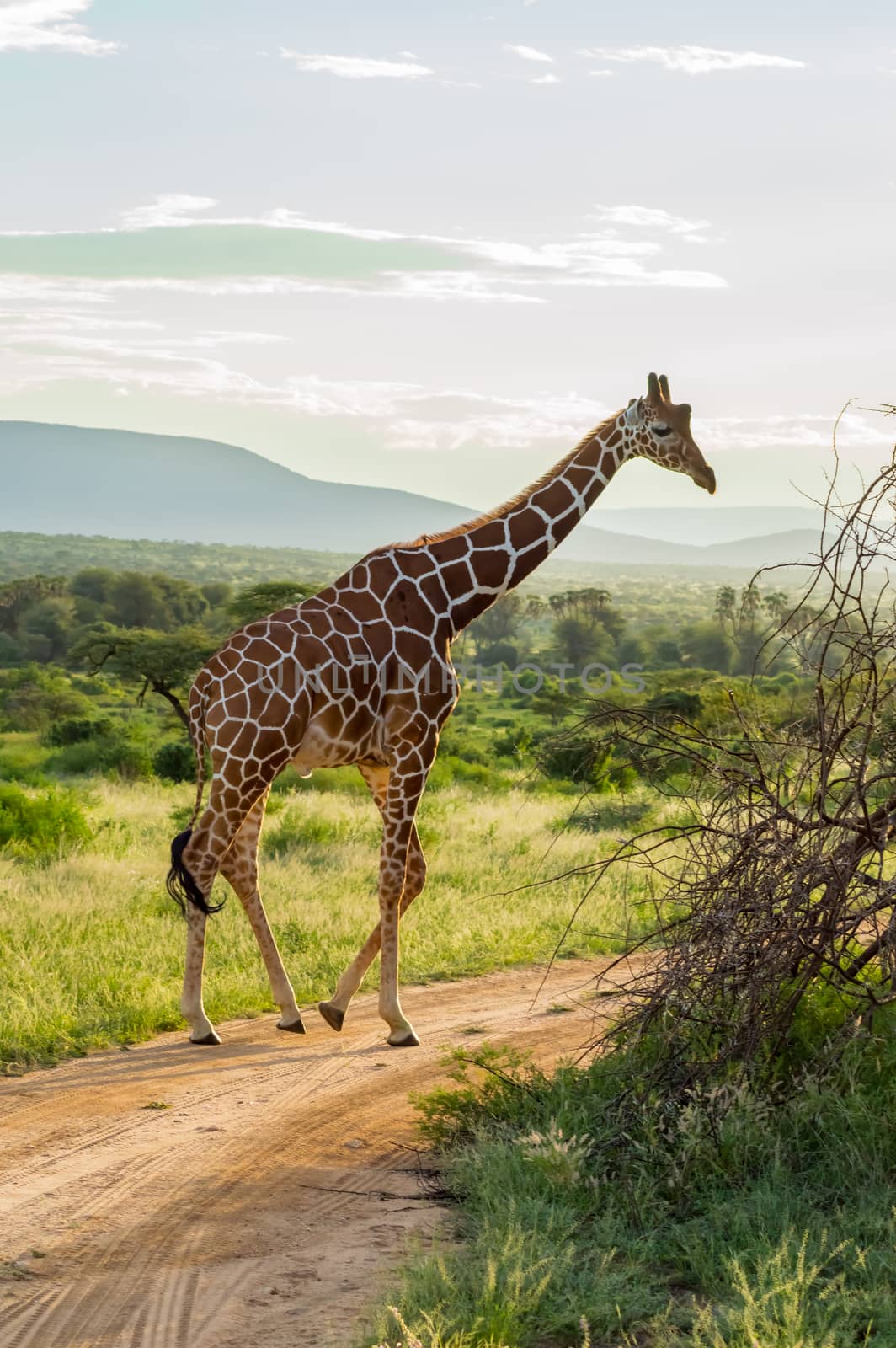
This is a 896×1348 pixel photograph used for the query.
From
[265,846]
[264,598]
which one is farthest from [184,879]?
[264,598]

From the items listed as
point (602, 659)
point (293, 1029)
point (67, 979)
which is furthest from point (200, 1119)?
point (602, 659)

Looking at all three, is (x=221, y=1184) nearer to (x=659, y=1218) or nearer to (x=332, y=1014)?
(x=659, y=1218)

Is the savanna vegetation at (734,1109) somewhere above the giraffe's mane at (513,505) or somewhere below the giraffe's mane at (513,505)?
below

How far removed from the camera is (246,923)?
9797 millimetres

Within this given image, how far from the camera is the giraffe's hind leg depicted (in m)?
7.72

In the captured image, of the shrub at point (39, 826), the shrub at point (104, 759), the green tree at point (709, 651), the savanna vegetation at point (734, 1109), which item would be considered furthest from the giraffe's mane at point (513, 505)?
the green tree at point (709, 651)

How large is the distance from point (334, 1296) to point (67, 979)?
13.3 feet

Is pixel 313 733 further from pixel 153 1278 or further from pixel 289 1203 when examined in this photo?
pixel 153 1278

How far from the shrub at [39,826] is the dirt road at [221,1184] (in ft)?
15.8

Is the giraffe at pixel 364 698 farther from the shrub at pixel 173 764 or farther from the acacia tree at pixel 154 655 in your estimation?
the acacia tree at pixel 154 655

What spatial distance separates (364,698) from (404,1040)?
1803mm

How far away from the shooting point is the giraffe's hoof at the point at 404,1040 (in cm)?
757

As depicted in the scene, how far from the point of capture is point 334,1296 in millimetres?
4500

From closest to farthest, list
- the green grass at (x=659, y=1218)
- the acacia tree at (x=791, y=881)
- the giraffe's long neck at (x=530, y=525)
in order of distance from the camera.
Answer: the green grass at (x=659, y=1218), the acacia tree at (x=791, y=881), the giraffe's long neck at (x=530, y=525)
